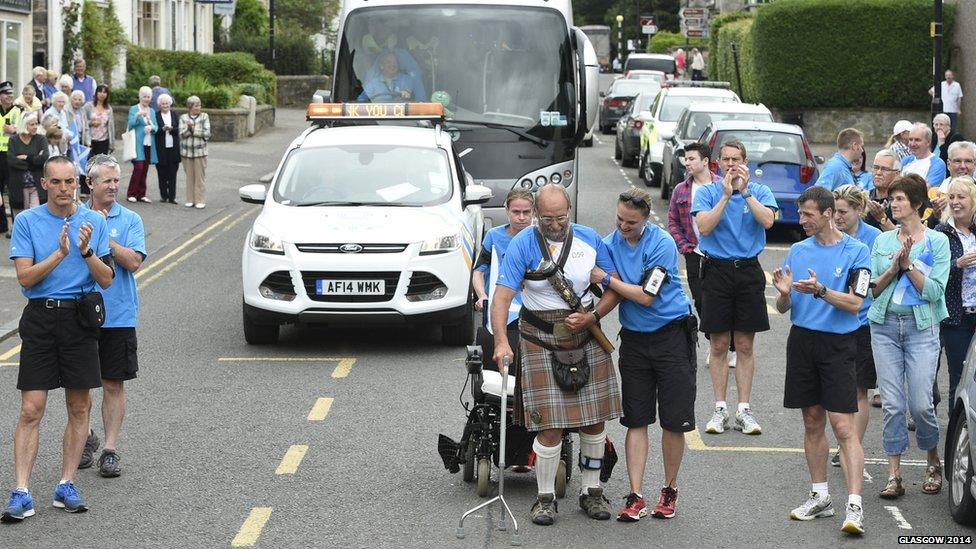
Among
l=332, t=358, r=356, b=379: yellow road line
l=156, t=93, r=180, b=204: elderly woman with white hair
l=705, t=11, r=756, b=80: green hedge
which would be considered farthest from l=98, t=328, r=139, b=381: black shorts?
l=705, t=11, r=756, b=80: green hedge

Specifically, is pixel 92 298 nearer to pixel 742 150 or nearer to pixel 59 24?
pixel 742 150

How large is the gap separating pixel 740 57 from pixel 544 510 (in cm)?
3728

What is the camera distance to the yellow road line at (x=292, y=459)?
921 centimetres

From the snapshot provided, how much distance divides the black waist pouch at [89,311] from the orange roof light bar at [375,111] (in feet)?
24.3

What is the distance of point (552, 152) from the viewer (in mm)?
18016

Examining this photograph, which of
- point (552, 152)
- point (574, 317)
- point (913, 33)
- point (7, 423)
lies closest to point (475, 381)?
point (574, 317)

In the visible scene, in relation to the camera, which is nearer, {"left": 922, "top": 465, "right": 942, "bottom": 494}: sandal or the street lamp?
{"left": 922, "top": 465, "right": 942, "bottom": 494}: sandal

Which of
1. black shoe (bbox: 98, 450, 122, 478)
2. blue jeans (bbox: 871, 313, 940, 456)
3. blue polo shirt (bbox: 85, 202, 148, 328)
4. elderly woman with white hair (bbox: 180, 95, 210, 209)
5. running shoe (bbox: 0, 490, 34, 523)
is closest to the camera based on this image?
running shoe (bbox: 0, 490, 34, 523)

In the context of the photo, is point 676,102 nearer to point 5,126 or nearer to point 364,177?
point 5,126

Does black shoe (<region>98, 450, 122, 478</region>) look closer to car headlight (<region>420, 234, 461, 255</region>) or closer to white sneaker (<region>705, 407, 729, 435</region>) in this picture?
white sneaker (<region>705, 407, 729, 435</region>)

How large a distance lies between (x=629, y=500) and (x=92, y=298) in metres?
3.09

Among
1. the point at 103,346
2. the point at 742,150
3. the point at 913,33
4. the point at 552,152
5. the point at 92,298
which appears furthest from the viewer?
the point at 913,33

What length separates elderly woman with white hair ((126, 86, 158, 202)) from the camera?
24.2 meters

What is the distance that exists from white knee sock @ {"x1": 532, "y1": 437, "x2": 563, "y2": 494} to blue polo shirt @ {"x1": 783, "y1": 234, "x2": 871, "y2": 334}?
1501mm
